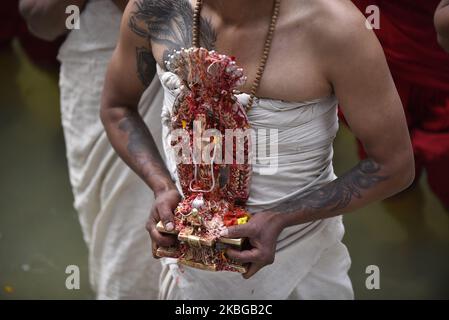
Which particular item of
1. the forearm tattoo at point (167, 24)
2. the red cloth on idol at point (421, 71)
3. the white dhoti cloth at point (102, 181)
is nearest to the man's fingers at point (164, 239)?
the forearm tattoo at point (167, 24)

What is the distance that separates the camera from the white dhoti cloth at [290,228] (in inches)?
65.2

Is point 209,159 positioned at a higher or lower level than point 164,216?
higher

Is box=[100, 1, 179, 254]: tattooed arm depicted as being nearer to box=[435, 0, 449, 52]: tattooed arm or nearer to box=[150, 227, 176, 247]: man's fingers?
box=[150, 227, 176, 247]: man's fingers

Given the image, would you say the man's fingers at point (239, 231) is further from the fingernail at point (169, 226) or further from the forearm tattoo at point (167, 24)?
the forearm tattoo at point (167, 24)

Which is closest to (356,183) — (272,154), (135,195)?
(272,154)

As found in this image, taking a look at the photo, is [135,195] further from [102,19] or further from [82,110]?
[102,19]

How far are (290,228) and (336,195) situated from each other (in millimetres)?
164

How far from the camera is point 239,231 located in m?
1.65

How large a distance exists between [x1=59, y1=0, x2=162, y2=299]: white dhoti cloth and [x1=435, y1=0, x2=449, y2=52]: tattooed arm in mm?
923

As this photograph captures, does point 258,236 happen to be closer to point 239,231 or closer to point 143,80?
point 239,231

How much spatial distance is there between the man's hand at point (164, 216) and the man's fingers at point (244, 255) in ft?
0.47

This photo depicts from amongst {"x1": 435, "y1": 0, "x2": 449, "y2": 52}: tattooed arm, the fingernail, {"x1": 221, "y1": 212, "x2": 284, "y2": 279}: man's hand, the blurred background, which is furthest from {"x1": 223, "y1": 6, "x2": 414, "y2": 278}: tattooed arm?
the blurred background

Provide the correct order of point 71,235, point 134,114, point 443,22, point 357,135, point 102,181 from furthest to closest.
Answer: point 71,235
point 102,181
point 134,114
point 443,22
point 357,135

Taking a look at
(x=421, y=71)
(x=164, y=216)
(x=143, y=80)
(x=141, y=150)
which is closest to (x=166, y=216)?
(x=164, y=216)
